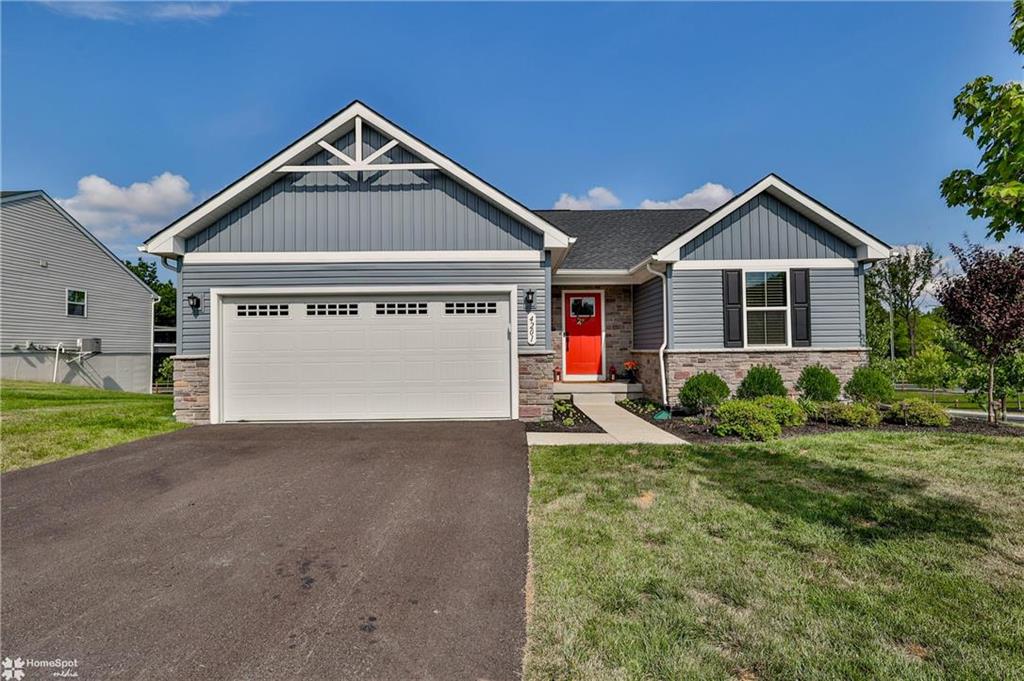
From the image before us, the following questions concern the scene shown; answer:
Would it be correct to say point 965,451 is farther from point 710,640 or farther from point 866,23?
point 866,23

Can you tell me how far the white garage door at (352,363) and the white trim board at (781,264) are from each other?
477cm

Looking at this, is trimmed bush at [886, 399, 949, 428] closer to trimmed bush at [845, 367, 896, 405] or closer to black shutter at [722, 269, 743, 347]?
trimmed bush at [845, 367, 896, 405]

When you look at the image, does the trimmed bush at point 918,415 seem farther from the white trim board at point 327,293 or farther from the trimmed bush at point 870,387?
the white trim board at point 327,293

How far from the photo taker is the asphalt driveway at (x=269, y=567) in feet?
7.70

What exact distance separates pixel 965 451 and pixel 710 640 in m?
6.39

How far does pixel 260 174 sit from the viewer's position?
8.55 metres

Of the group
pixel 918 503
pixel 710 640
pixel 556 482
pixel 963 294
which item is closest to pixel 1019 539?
pixel 918 503

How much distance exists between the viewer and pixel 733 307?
10.3 meters

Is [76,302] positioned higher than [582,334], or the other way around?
[76,302]

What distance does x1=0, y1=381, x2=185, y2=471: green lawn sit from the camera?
6441 mm

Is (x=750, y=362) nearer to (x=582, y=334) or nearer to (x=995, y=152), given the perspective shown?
(x=582, y=334)

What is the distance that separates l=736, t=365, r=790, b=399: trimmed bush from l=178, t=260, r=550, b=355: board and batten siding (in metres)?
4.32

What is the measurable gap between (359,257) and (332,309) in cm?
107

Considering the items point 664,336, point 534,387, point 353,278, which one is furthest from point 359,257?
point 664,336
